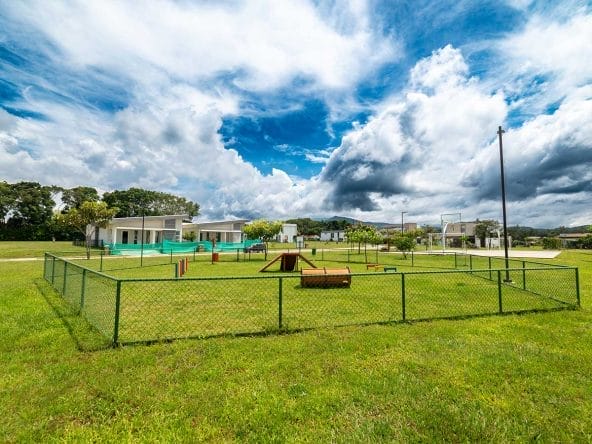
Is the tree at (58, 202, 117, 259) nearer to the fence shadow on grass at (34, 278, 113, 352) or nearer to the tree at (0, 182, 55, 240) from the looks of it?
the fence shadow on grass at (34, 278, 113, 352)

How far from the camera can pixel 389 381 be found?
4.18 metres

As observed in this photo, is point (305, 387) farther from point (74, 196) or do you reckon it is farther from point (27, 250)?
point (74, 196)

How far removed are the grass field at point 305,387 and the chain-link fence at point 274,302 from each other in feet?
2.26

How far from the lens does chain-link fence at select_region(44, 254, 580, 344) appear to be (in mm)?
6434

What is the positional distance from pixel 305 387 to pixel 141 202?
7964 cm

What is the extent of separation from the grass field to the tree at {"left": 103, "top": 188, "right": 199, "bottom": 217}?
72024 millimetres

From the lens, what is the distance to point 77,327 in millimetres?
6375

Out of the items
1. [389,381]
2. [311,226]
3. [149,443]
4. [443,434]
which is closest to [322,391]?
[389,381]

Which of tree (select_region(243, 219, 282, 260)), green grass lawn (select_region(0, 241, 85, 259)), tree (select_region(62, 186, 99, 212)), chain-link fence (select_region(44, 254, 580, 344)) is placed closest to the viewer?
chain-link fence (select_region(44, 254, 580, 344))

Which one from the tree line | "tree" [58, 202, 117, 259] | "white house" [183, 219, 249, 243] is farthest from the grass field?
the tree line

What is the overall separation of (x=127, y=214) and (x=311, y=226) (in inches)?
3397

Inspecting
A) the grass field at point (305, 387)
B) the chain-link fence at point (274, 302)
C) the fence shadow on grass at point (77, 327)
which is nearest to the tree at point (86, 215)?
the chain-link fence at point (274, 302)

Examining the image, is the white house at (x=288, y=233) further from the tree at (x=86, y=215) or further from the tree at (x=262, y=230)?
the tree at (x=86, y=215)

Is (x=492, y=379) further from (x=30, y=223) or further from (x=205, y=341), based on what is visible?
(x=30, y=223)
